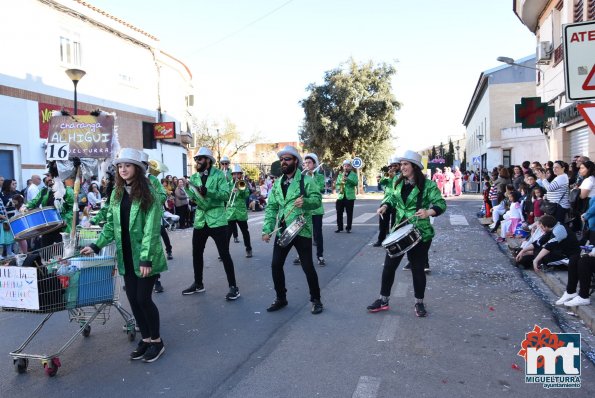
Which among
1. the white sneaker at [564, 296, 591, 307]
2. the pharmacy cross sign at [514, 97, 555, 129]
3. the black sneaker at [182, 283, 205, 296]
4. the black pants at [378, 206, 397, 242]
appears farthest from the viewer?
the pharmacy cross sign at [514, 97, 555, 129]

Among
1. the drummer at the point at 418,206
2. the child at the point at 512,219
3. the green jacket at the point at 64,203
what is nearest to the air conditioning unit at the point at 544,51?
the child at the point at 512,219

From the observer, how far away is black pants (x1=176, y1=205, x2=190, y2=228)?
17266 millimetres

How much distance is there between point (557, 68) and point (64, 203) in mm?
15904

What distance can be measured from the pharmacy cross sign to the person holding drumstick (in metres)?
16.5

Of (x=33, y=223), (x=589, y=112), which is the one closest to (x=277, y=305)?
(x=33, y=223)

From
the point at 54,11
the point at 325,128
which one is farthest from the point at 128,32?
the point at 325,128

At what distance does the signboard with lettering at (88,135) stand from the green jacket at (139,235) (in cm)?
951

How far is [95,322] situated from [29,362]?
1189mm

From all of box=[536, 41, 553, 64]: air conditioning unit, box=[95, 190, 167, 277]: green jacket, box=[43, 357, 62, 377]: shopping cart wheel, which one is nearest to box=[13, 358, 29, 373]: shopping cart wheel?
box=[43, 357, 62, 377]: shopping cart wheel

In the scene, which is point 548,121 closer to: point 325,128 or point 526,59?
point 325,128

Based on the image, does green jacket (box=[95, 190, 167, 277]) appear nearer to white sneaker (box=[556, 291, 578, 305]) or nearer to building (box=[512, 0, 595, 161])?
white sneaker (box=[556, 291, 578, 305])

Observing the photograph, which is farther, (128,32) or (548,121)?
(128,32)

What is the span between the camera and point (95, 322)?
19.9ft

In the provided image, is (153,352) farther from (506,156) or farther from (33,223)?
(506,156)
